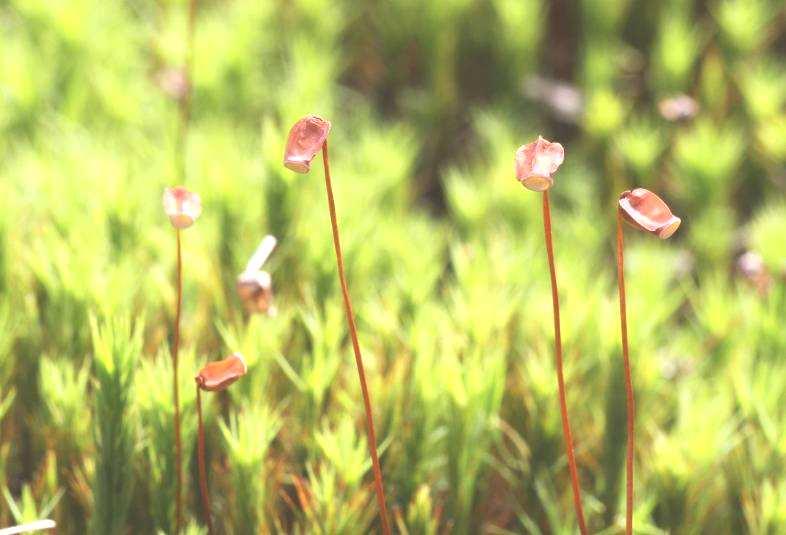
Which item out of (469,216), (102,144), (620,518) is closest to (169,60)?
(102,144)

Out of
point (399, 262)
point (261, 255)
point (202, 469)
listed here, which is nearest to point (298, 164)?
point (261, 255)

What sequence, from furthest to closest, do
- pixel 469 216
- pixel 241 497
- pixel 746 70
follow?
pixel 746 70 → pixel 469 216 → pixel 241 497

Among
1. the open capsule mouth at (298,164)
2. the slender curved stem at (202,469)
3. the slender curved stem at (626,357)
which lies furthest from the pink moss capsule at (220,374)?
the slender curved stem at (626,357)

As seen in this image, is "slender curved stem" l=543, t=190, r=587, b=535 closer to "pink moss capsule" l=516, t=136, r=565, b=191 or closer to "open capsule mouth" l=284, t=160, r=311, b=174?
"pink moss capsule" l=516, t=136, r=565, b=191

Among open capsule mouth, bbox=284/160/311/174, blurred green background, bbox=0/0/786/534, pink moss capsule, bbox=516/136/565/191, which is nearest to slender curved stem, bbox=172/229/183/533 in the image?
blurred green background, bbox=0/0/786/534

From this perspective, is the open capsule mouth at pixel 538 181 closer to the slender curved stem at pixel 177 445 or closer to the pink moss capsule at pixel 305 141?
the pink moss capsule at pixel 305 141

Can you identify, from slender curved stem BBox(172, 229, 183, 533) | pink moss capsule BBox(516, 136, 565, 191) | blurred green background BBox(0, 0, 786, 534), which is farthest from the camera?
blurred green background BBox(0, 0, 786, 534)

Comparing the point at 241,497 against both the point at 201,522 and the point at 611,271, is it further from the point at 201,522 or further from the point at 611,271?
the point at 611,271
